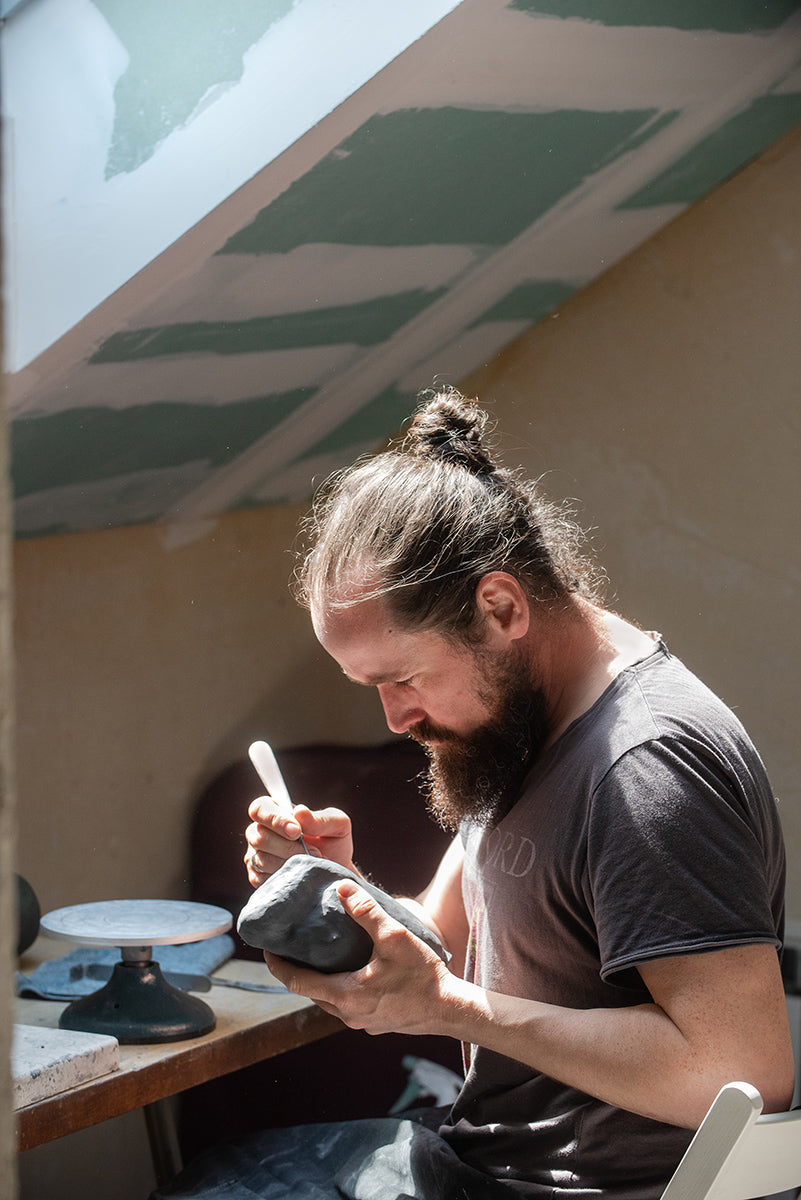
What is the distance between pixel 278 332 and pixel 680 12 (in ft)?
2.49

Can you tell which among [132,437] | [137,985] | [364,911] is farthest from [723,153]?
[137,985]

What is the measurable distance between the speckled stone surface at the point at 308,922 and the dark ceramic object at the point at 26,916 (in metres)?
0.62

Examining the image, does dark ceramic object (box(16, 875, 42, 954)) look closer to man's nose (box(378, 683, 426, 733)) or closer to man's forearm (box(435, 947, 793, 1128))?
man's nose (box(378, 683, 426, 733))

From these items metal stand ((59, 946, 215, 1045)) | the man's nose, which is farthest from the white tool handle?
metal stand ((59, 946, 215, 1045))

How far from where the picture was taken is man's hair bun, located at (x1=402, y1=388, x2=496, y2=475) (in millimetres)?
1312

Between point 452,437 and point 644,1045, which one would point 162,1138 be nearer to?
point 644,1045

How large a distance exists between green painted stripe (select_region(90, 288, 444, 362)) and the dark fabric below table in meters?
1.02

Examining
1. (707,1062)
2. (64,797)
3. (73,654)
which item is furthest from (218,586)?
(707,1062)

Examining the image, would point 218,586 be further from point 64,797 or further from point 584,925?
point 584,925

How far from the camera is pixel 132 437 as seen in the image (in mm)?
1713

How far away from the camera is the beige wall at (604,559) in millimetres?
1933

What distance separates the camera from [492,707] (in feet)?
4.02

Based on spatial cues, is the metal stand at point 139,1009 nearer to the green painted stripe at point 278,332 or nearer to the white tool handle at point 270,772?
the white tool handle at point 270,772

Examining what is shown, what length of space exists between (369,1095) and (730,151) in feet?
6.04
